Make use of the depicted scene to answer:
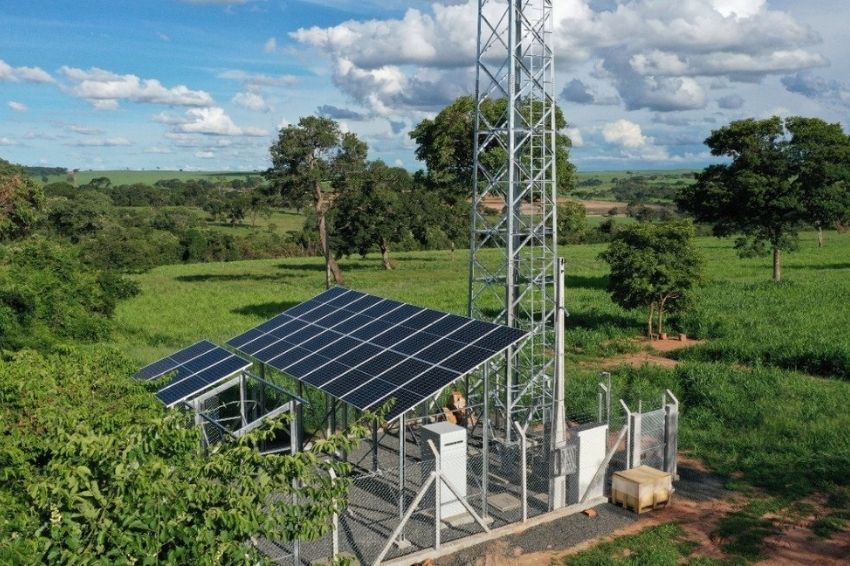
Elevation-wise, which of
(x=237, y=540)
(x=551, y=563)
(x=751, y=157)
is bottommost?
(x=551, y=563)

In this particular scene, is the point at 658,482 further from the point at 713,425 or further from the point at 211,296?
the point at 211,296

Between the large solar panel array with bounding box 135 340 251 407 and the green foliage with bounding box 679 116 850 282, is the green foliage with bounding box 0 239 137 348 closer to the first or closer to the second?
the large solar panel array with bounding box 135 340 251 407

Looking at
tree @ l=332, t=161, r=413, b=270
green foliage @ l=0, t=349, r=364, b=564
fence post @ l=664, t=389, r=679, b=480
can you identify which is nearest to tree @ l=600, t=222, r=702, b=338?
A: fence post @ l=664, t=389, r=679, b=480

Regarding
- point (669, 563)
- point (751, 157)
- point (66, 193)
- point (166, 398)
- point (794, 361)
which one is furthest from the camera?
point (66, 193)

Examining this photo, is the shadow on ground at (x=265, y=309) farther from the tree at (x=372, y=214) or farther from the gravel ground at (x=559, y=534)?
the gravel ground at (x=559, y=534)

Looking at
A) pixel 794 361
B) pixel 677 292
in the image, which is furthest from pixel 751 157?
pixel 794 361

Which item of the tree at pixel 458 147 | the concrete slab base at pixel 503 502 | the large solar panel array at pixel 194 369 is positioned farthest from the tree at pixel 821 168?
the large solar panel array at pixel 194 369
